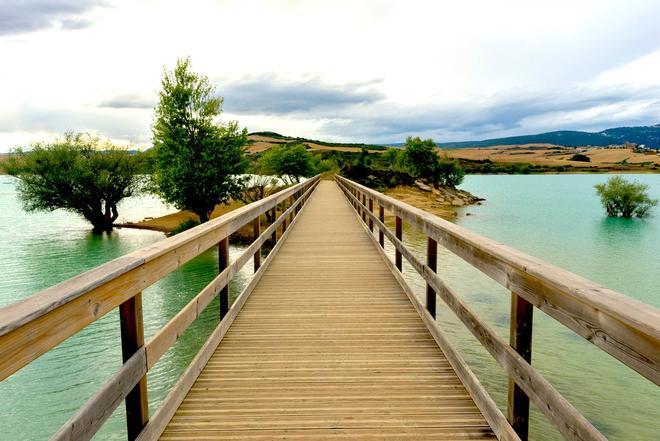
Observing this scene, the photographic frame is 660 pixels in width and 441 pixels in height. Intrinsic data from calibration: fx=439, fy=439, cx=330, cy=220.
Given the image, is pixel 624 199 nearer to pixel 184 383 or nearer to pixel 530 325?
pixel 530 325

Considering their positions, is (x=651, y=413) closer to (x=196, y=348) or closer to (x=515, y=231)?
(x=196, y=348)

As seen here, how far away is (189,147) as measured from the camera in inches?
1165

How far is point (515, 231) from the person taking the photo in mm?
29250

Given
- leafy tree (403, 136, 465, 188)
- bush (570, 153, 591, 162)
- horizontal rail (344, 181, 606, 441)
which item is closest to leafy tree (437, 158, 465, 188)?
leafy tree (403, 136, 465, 188)

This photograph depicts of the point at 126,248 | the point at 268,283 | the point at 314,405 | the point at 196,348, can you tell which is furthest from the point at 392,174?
the point at 314,405

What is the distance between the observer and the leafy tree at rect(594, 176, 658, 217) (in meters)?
36.2


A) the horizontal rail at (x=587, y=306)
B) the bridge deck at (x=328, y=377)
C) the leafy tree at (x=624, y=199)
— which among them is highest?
the horizontal rail at (x=587, y=306)

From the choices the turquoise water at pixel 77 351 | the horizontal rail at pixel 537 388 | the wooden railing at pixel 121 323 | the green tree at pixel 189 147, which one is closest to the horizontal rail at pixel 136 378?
the wooden railing at pixel 121 323

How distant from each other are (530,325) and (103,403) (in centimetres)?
191

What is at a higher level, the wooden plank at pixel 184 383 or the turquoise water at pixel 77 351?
the wooden plank at pixel 184 383

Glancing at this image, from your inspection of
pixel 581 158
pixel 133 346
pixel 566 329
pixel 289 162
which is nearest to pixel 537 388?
pixel 133 346

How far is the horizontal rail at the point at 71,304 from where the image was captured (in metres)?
1.29

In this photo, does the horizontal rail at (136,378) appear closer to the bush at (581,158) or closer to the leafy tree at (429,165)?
the leafy tree at (429,165)

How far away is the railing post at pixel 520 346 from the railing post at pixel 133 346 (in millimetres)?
1781
